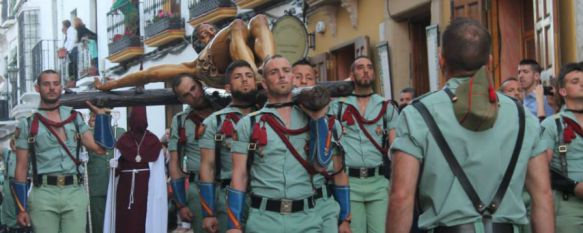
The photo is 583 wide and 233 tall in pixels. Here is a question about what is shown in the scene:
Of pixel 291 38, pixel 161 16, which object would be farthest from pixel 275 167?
pixel 161 16

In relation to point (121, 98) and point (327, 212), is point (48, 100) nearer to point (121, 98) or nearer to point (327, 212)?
point (121, 98)

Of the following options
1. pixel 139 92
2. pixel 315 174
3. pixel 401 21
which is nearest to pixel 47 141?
pixel 139 92

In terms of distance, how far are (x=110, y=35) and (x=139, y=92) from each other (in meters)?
24.4

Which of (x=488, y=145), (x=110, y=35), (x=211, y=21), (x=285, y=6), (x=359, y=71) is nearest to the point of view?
(x=488, y=145)

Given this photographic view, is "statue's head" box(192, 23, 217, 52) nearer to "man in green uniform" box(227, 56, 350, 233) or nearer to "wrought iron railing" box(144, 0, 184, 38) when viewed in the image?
"man in green uniform" box(227, 56, 350, 233)

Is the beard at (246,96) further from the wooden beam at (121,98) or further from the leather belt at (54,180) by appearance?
the leather belt at (54,180)

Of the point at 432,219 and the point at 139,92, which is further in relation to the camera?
the point at 139,92

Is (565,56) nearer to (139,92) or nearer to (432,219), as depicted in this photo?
(139,92)

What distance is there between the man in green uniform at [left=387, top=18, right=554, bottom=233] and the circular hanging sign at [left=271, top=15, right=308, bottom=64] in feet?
28.3

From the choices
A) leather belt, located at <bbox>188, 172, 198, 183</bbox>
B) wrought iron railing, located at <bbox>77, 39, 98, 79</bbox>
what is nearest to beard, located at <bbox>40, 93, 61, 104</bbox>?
leather belt, located at <bbox>188, 172, 198, 183</bbox>

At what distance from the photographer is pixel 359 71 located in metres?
11.2

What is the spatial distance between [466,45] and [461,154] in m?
0.49

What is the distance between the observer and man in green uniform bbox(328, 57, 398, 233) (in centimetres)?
1077

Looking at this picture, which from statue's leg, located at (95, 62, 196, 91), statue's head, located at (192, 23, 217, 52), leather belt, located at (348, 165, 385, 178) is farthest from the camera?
statue's head, located at (192, 23, 217, 52)
